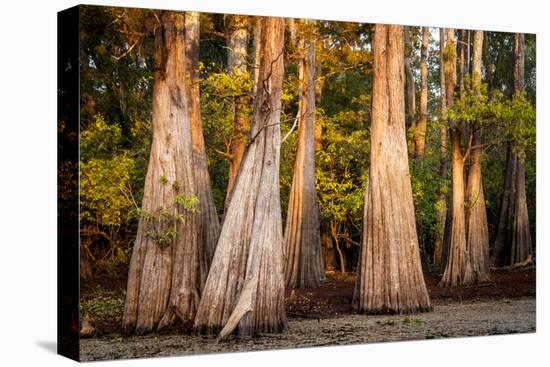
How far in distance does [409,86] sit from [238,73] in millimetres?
2261

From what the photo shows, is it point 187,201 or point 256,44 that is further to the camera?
point 256,44

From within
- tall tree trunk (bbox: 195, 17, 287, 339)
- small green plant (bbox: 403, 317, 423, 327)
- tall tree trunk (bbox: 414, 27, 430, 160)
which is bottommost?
small green plant (bbox: 403, 317, 423, 327)

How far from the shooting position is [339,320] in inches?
440

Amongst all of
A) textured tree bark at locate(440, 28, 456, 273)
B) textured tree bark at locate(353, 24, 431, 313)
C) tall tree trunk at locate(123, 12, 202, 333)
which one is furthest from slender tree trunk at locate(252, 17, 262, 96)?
textured tree bark at locate(440, 28, 456, 273)

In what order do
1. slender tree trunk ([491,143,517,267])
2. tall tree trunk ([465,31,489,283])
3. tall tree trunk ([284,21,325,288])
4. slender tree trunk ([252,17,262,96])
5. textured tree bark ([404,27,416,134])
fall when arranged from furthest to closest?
slender tree trunk ([491,143,517,267]), tall tree trunk ([465,31,489,283]), textured tree bark ([404,27,416,134]), tall tree trunk ([284,21,325,288]), slender tree trunk ([252,17,262,96])

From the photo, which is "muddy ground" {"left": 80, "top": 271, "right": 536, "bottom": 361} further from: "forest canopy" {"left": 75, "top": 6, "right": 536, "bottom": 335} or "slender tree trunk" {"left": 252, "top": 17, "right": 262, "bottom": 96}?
"slender tree trunk" {"left": 252, "top": 17, "right": 262, "bottom": 96}

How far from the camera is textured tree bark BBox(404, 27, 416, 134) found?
11.8 meters

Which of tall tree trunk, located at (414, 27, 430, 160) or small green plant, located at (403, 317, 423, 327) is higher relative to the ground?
tall tree trunk, located at (414, 27, 430, 160)

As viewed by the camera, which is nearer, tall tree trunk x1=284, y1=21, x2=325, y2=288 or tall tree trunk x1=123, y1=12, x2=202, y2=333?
tall tree trunk x1=123, y1=12, x2=202, y2=333

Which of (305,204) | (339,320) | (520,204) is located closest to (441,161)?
(520,204)

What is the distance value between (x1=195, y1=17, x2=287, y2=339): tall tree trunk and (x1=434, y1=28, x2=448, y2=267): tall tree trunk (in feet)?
6.84

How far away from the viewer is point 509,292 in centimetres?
1232

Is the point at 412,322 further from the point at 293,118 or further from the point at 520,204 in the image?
the point at 293,118

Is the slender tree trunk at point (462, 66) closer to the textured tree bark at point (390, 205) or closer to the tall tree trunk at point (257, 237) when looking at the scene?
the textured tree bark at point (390, 205)
